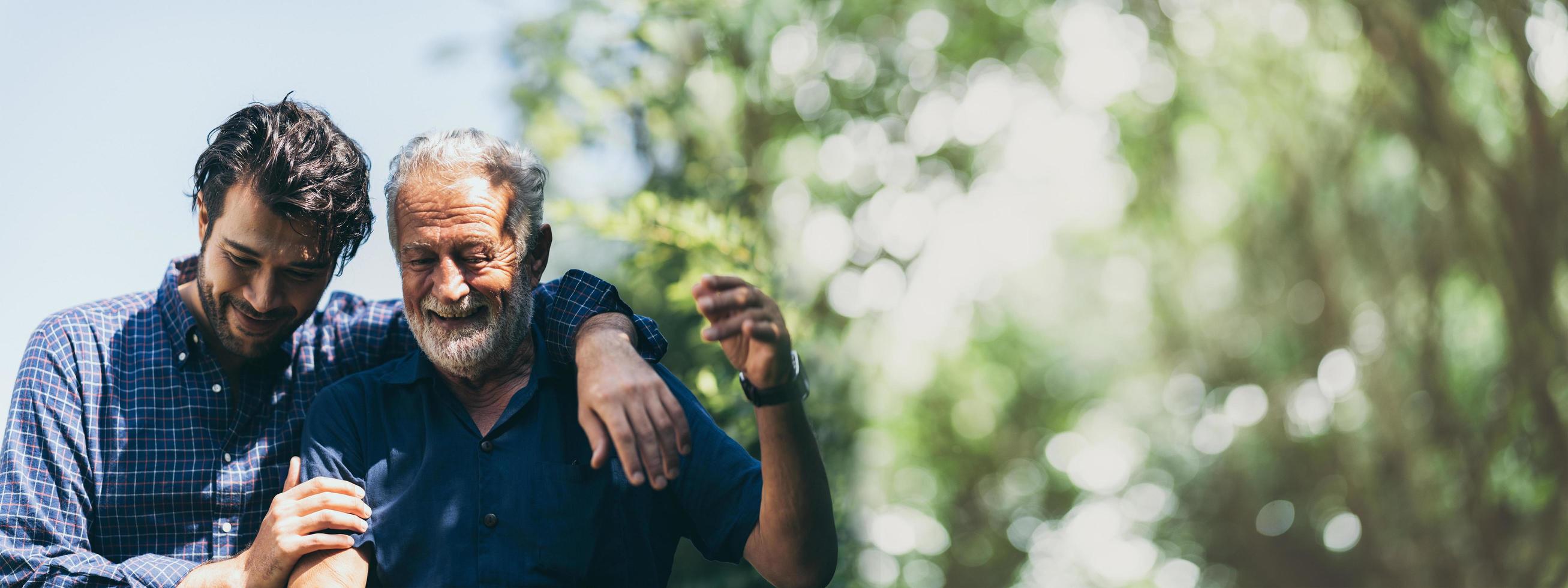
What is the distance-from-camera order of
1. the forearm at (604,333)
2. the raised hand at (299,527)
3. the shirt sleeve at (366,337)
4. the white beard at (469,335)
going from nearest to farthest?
the raised hand at (299,527), the forearm at (604,333), the white beard at (469,335), the shirt sleeve at (366,337)

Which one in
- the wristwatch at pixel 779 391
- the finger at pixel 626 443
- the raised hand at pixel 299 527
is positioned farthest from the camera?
the raised hand at pixel 299 527

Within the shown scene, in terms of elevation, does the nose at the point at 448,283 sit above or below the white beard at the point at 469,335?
above

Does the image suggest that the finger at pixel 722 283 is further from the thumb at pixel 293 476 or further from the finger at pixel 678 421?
the thumb at pixel 293 476

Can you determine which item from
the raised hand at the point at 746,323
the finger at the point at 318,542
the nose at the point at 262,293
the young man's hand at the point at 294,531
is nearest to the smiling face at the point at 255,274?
the nose at the point at 262,293

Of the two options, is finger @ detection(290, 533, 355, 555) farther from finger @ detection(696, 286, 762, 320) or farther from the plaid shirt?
finger @ detection(696, 286, 762, 320)

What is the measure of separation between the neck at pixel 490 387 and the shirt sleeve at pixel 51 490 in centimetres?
56

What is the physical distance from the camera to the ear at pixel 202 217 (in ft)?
7.47

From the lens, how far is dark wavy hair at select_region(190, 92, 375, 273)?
2.16 meters

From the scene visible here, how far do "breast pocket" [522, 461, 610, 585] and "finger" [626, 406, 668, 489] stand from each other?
415 millimetres

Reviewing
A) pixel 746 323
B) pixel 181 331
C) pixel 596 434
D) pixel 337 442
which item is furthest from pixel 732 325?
pixel 181 331

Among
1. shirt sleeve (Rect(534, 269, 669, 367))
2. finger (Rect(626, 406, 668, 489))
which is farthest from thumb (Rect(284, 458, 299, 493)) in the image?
finger (Rect(626, 406, 668, 489))

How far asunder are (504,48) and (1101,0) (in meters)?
6.43

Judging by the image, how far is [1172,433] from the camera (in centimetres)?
1431

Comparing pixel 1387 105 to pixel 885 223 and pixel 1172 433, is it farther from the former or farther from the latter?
pixel 1172 433
